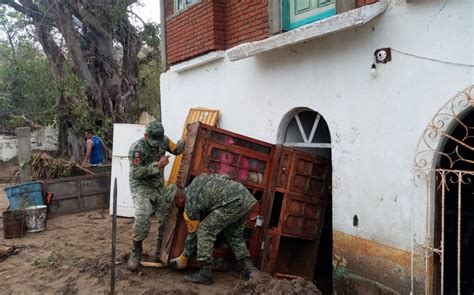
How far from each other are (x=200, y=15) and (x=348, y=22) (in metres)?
3.57

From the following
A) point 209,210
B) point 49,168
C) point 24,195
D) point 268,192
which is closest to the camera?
point 209,210

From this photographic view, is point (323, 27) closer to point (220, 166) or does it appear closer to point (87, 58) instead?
point (220, 166)

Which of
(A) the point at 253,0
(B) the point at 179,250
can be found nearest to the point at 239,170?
(B) the point at 179,250

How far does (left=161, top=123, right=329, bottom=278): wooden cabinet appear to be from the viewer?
17.4 ft

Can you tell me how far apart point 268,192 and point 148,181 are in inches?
67.6

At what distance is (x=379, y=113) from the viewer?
4453 millimetres

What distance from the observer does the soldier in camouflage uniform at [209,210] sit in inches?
190

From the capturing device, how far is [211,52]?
7.05 meters

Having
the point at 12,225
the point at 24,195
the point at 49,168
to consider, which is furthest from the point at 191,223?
the point at 49,168

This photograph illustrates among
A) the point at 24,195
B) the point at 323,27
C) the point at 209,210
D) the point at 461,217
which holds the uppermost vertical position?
the point at 323,27

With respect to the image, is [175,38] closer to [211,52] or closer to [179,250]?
[211,52]

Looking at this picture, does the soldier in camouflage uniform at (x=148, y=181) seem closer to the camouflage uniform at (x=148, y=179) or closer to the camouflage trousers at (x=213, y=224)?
the camouflage uniform at (x=148, y=179)

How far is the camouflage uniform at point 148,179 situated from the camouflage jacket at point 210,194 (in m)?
0.57

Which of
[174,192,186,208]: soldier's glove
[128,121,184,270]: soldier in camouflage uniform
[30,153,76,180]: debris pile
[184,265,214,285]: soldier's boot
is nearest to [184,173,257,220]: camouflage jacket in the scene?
[174,192,186,208]: soldier's glove
